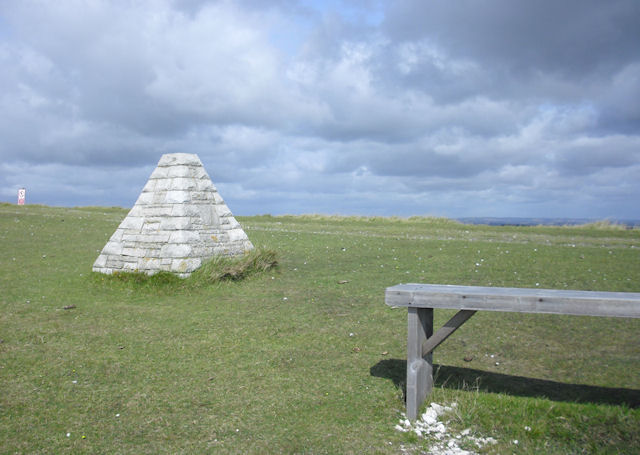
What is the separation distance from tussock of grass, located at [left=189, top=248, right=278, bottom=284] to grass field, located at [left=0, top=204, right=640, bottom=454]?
0.25 meters

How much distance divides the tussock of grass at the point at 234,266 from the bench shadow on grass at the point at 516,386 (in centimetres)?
586

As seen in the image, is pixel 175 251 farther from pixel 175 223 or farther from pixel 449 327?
pixel 449 327

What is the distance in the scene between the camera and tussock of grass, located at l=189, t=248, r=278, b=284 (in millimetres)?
11703

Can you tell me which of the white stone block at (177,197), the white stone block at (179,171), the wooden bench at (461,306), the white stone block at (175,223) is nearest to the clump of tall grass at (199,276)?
the white stone block at (175,223)

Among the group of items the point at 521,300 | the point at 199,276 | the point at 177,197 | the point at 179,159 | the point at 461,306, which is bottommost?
the point at 199,276

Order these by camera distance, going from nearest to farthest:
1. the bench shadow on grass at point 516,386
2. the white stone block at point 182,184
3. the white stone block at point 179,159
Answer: the bench shadow on grass at point 516,386
the white stone block at point 182,184
the white stone block at point 179,159

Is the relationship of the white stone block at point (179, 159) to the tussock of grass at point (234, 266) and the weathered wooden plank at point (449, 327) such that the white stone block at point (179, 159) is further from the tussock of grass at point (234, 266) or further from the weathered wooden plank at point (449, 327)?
the weathered wooden plank at point (449, 327)

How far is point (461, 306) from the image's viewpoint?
5203 millimetres

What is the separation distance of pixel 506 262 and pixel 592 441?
420 inches

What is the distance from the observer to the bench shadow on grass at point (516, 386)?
6.01m

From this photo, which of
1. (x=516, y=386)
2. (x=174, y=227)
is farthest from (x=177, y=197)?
(x=516, y=386)

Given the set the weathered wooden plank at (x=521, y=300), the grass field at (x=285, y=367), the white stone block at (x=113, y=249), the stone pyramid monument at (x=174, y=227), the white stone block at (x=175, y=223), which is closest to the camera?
the weathered wooden plank at (x=521, y=300)

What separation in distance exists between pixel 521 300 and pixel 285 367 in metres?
3.49

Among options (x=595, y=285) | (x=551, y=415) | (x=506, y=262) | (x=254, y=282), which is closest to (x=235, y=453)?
(x=551, y=415)
